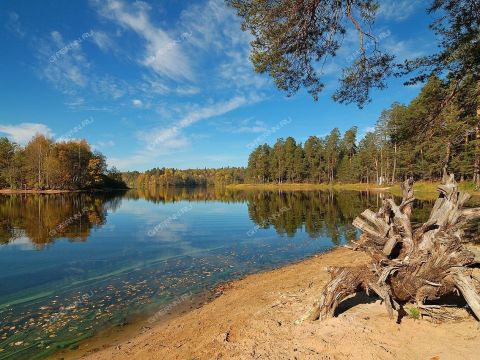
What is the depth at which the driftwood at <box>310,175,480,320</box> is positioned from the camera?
6746 mm

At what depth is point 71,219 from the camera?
117ft

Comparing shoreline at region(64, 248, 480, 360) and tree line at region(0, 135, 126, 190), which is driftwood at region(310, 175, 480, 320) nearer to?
shoreline at region(64, 248, 480, 360)

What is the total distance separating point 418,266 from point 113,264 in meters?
15.2

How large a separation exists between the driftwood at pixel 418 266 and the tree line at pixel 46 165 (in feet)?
338

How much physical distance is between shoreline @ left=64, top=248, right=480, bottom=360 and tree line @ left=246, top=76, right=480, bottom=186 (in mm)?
6236

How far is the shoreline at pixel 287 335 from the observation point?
19.5ft

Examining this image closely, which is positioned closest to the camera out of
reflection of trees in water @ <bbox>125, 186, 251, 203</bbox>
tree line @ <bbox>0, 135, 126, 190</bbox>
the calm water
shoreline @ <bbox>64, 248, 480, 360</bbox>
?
shoreline @ <bbox>64, 248, 480, 360</bbox>

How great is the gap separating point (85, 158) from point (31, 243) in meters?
99.5

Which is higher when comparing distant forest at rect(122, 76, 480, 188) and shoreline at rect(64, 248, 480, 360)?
distant forest at rect(122, 76, 480, 188)

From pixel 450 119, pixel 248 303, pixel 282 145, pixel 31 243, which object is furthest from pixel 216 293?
pixel 282 145

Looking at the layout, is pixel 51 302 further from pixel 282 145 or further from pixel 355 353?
pixel 282 145

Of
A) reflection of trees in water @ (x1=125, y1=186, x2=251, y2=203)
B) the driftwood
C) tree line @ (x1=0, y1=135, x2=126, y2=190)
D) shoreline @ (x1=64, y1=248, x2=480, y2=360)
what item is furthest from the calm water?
tree line @ (x1=0, y1=135, x2=126, y2=190)

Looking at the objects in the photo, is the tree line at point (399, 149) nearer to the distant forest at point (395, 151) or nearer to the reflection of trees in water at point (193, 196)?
the distant forest at point (395, 151)

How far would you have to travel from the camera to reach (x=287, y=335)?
683 cm
